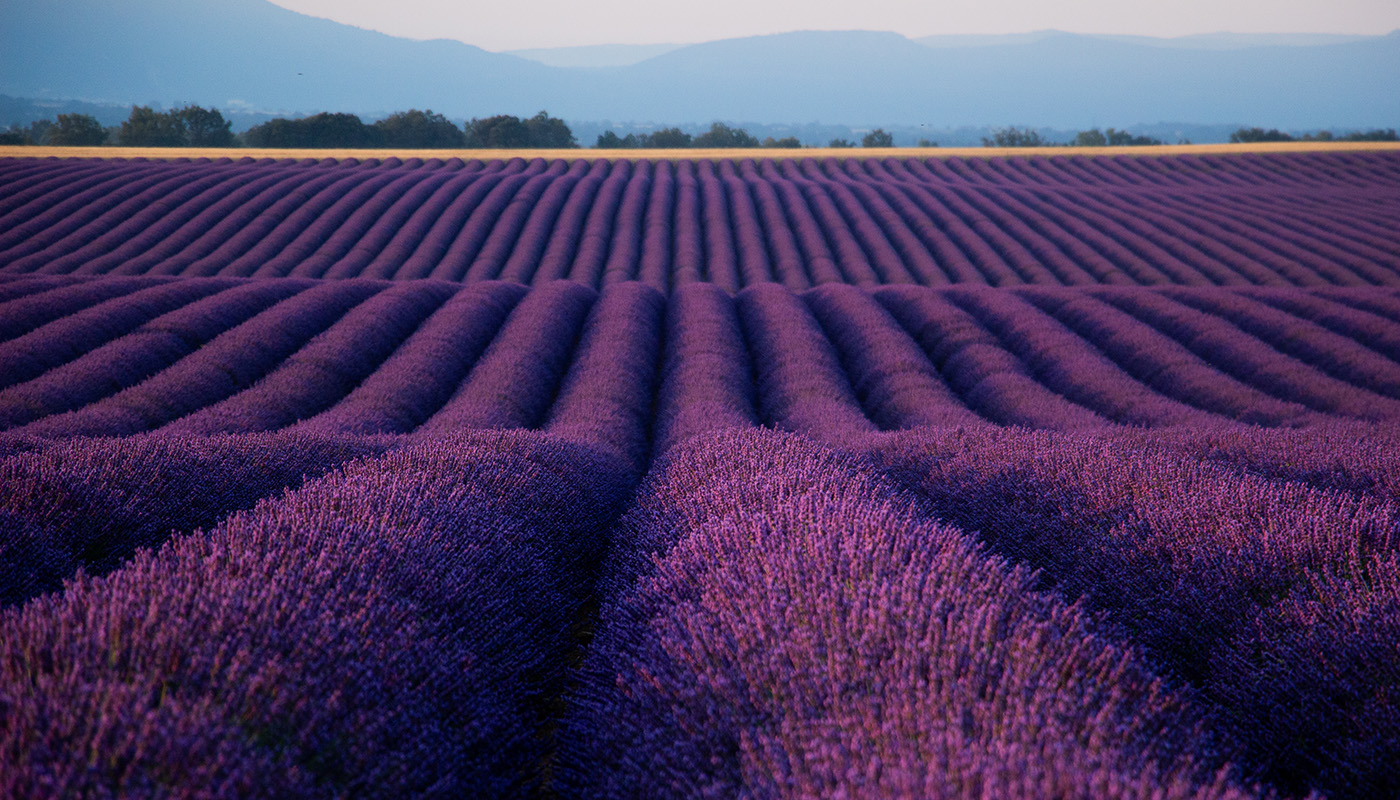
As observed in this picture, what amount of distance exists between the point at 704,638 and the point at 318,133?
50.7 m

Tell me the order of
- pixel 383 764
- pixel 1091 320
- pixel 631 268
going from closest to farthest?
pixel 383 764
pixel 1091 320
pixel 631 268

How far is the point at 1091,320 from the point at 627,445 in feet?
29.8

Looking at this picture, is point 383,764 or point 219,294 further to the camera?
point 219,294

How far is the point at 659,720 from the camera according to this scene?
1.98m

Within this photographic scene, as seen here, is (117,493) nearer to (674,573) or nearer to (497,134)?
(674,573)

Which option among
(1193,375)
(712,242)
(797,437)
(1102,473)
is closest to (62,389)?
(797,437)

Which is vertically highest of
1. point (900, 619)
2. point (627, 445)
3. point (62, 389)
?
point (900, 619)

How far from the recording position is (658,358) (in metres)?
11.2

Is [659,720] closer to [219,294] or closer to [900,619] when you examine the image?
[900,619]

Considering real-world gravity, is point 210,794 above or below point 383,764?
above

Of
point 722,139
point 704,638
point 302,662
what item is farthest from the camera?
point 722,139

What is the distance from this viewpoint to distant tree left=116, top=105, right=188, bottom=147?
4534 centimetres

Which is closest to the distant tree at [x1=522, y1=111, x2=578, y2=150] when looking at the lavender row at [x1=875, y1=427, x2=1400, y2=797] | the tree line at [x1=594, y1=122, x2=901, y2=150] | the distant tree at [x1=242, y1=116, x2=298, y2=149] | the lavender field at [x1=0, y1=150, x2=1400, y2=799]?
the tree line at [x1=594, y1=122, x2=901, y2=150]

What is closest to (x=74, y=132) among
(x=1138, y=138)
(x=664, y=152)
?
(x=664, y=152)
